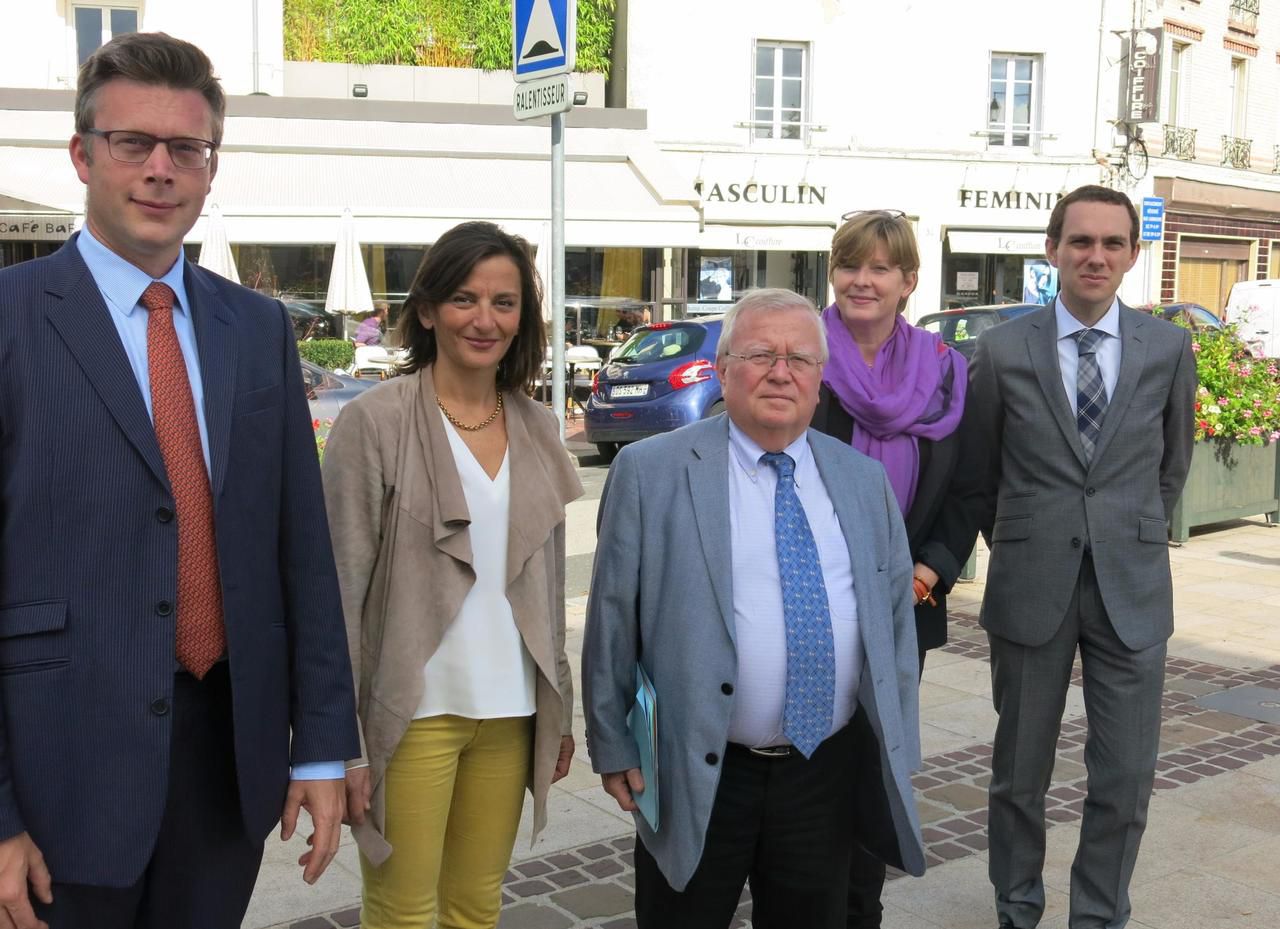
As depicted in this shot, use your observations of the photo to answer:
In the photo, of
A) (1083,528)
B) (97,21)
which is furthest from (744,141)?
(1083,528)

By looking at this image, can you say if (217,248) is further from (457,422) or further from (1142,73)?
(1142,73)

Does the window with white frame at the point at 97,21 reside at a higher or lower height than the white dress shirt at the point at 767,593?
higher

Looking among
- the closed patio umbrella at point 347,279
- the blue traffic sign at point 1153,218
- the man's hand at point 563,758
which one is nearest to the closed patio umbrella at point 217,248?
the closed patio umbrella at point 347,279

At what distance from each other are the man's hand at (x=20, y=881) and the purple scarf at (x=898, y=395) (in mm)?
2243

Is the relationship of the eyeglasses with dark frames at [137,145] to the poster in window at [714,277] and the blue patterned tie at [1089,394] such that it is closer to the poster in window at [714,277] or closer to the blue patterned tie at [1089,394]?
the blue patterned tie at [1089,394]

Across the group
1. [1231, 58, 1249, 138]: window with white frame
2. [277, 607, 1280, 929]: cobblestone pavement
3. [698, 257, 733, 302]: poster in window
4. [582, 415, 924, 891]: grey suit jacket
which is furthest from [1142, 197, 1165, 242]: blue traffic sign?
[582, 415, 924, 891]: grey suit jacket

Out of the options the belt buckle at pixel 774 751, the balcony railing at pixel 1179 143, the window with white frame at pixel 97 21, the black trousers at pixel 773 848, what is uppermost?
the window with white frame at pixel 97 21

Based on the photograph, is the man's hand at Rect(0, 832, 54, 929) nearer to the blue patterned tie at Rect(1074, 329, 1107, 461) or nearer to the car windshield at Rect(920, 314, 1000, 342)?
the blue patterned tie at Rect(1074, 329, 1107, 461)

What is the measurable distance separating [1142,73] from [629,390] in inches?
698

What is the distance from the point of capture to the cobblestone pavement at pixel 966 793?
13.0ft

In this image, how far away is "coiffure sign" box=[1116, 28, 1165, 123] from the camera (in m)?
26.8

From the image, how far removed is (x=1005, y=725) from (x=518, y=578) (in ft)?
5.60

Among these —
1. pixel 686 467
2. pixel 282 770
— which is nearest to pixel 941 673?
pixel 686 467

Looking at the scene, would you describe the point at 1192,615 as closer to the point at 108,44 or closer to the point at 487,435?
the point at 487,435
